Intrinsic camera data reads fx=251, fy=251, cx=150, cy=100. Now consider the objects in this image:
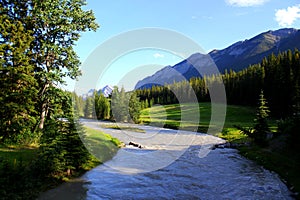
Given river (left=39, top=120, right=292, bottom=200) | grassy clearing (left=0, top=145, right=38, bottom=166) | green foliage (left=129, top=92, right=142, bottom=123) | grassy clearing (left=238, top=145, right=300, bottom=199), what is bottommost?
river (left=39, top=120, right=292, bottom=200)

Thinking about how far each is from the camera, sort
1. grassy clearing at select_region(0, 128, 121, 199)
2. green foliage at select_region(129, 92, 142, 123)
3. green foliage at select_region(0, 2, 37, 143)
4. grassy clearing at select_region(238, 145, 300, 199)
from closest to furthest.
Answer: grassy clearing at select_region(0, 128, 121, 199), grassy clearing at select_region(238, 145, 300, 199), green foliage at select_region(0, 2, 37, 143), green foliage at select_region(129, 92, 142, 123)

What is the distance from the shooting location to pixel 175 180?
20.1 m

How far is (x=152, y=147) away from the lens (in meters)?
36.5

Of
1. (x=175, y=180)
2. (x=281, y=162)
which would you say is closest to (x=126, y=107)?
(x=281, y=162)

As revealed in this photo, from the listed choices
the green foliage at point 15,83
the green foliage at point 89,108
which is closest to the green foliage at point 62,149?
the green foliage at point 15,83

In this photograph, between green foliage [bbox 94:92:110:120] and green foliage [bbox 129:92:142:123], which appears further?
green foliage [bbox 94:92:110:120]

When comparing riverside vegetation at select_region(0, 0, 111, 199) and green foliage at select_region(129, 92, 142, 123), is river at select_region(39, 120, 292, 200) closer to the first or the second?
riverside vegetation at select_region(0, 0, 111, 199)

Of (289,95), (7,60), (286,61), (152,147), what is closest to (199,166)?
(152,147)

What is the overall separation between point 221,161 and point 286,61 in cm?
6394

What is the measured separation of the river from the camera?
16469 millimetres

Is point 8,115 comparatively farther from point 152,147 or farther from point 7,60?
point 152,147

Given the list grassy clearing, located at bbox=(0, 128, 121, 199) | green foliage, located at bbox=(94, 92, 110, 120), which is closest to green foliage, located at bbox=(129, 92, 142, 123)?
green foliage, located at bbox=(94, 92, 110, 120)

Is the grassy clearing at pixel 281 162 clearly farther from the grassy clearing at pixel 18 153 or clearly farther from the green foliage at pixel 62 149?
the grassy clearing at pixel 18 153

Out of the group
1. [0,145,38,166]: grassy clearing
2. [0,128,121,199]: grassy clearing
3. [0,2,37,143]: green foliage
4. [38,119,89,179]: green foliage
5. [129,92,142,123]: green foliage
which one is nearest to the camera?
[0,128,121,199]: grassy clearing
